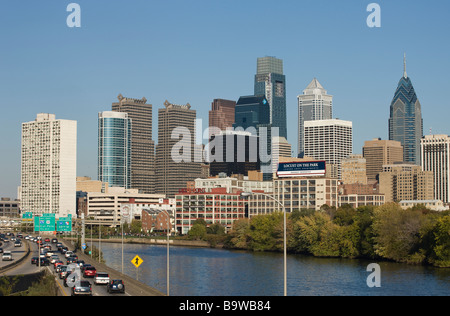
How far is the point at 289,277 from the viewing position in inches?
4023

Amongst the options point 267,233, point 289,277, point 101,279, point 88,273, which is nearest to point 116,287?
point 101,279

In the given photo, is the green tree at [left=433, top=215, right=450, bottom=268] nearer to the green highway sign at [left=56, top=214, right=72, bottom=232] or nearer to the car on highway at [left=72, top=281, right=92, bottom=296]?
the car on highway at [left=72, top=281, right=92, bottom=296]

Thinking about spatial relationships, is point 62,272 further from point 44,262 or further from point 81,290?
point 81,290

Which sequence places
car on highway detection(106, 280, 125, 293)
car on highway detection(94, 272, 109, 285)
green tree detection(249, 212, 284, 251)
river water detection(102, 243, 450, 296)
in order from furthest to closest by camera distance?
1. green tree detection(249, 212, 284, 251)
2. river water detection(102, 243, 450, 296)
3. car on highway detection(94, 272, 109, 285)
4. car on highway detection(106, 280, 125, 293)

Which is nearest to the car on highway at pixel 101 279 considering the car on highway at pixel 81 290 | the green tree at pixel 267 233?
the car on highway at pixel 81 290

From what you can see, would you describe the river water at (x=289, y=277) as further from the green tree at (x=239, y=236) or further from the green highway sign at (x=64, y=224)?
the green tree at (x=239, y=236)

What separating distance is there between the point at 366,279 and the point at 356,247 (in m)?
40.6

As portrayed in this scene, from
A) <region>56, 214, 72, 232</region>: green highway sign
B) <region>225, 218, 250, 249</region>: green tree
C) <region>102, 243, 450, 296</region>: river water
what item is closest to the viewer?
<region>102, 243, 450, 296</region>: river water

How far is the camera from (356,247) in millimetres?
140875

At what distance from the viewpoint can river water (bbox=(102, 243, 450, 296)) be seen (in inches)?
3369

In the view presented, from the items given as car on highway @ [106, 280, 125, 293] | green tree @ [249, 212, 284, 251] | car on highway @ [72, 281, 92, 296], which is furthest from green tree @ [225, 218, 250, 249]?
car on highway @ [72, 281, 92, 296]

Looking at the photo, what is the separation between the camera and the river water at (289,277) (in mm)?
85562
